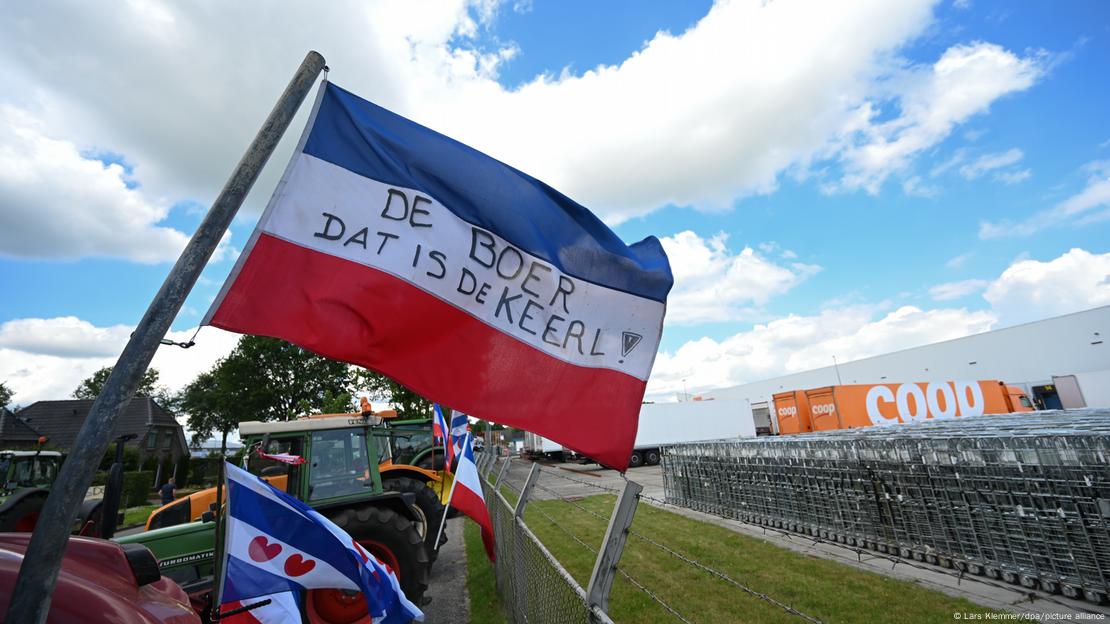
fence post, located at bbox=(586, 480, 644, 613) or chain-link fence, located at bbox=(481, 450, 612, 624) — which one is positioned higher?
fence post, located at bbox=(586, 480, 644, 613)

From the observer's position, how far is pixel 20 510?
22.3ft

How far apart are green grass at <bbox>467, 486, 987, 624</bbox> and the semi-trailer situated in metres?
15.2

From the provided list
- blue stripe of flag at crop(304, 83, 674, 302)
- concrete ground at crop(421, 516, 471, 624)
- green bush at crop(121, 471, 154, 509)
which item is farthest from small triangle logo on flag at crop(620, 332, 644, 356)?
green bush at crop(121, 471, 154, 509)

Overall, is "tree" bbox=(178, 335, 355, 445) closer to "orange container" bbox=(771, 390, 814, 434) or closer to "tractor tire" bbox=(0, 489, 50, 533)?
"orange container" bbox=(771, 390, 814, 434)

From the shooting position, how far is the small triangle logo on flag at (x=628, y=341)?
3066 mm

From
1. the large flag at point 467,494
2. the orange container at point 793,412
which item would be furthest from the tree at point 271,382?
the large flag at point 467,494

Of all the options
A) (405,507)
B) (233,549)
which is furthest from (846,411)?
(233,549)

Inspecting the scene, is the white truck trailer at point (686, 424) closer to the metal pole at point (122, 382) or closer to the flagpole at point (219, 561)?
the flagpole at point (219, 561)

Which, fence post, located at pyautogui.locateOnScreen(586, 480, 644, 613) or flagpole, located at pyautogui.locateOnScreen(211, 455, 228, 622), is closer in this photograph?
fence post, located at pyautogui.locateOnScreen(586, 480, 644, 613)

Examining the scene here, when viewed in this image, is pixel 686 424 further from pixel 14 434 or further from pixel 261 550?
pixel 14 434

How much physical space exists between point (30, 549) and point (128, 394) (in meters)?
0.42

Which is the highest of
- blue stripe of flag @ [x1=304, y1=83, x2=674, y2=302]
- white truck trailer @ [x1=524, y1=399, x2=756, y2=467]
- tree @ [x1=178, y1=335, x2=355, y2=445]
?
tree @ [x1=178, y1=335, x2=355, y2=445]

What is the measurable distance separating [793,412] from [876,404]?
3477 mm

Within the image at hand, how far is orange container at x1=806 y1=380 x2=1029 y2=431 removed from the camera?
21266 mm
